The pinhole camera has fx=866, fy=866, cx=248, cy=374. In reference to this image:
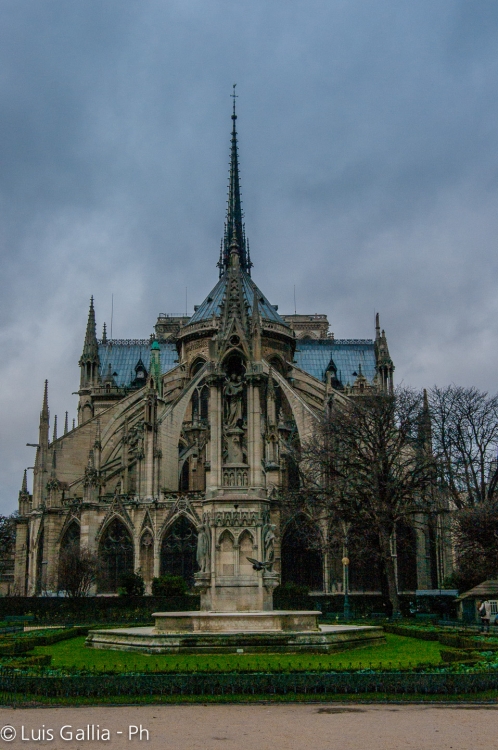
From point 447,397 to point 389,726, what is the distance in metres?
35.8

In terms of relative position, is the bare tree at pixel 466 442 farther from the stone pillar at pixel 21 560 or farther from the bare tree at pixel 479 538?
the stone pillar at pixel 21 560

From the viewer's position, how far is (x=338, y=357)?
94500 millimetres

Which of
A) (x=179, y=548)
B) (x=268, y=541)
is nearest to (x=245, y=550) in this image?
(x=268, y=541)

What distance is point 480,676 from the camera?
1426 cm

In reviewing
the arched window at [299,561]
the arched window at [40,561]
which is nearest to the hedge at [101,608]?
the arched window at [299,561]

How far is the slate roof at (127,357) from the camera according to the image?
91188mm

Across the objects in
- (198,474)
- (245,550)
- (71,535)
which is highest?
(198,474)

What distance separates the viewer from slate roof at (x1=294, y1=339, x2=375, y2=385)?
9219 centimetres

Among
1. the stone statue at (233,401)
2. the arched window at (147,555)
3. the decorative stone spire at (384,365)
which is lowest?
the arched window at (147,555)

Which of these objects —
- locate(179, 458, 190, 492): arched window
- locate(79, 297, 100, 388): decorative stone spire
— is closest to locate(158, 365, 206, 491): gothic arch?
locate(179, 458, 190, 492): arched window

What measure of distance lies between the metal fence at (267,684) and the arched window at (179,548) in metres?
38.8

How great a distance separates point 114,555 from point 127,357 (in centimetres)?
4137

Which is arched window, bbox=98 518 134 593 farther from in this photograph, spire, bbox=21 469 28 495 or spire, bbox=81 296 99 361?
spire, bbox=81 296 99 361

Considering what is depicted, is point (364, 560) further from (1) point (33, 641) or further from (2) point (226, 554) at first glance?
(1) point (33, 641)
